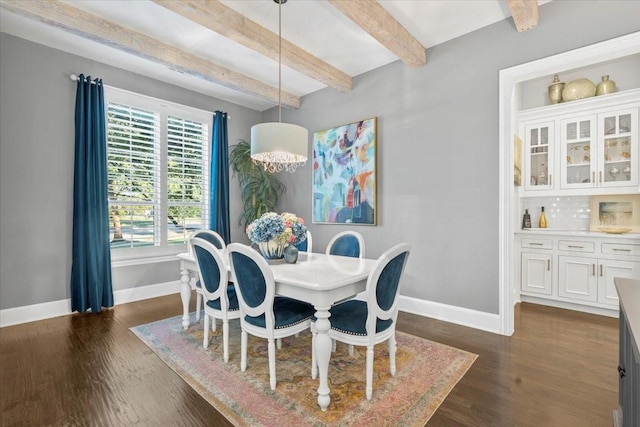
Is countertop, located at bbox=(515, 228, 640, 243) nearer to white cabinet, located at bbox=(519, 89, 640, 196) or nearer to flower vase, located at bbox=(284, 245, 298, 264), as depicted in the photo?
white cabinet, located at bbox=(519, 89, 640, 196)

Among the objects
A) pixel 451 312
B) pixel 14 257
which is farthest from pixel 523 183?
pixel 14 257

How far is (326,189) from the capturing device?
4.38 m

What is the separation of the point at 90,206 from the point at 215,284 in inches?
84.7

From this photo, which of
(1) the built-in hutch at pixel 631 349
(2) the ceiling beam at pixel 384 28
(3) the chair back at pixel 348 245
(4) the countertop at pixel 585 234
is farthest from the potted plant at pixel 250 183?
(1) the built-in hutch at pixel 631 349

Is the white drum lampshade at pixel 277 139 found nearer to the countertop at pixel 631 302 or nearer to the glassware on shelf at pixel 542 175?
the countertop at pixel 631 302

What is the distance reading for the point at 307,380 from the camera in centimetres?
214

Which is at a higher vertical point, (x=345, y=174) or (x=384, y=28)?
(x=384, y=28)

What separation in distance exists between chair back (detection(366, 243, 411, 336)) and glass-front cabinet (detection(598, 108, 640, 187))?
3239 millimetres

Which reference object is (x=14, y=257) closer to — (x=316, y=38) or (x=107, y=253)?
(x=107, y=253)

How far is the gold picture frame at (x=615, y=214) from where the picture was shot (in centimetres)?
360

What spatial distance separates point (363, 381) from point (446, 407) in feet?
1.73

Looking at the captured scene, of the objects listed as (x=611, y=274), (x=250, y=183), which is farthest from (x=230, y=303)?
(x=611, y=274)

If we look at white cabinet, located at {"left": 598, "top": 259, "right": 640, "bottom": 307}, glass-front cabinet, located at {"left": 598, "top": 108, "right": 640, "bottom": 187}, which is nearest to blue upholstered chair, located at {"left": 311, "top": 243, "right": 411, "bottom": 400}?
white cabinet, located at {"left": 598, "top": 259, "right": 640, "bottom": 307}

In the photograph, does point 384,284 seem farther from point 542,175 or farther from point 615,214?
point 615,214
